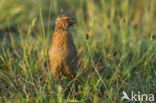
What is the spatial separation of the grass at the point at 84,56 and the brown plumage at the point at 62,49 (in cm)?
9

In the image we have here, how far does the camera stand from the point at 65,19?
124 inches

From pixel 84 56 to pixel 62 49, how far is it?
2.30 feet

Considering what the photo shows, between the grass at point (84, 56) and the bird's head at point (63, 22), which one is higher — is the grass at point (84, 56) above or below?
below

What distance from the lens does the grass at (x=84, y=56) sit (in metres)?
2.80

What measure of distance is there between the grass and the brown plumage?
0.09m

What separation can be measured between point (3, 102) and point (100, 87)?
1079 mm

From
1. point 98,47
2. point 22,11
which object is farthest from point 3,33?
point 98,47

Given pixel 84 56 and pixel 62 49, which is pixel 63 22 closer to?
pixel 62 49

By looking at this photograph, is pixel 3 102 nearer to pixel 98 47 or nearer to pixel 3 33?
pixel 98 47

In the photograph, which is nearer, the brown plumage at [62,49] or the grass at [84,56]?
the grass at [84,56]

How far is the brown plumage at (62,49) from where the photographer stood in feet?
10.4

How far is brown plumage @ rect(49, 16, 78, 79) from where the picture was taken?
3.16 m

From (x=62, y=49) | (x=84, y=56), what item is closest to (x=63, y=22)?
(x=62, y=49)

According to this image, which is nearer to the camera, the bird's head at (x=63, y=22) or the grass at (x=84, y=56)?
the grass at (x=84, y=56)
